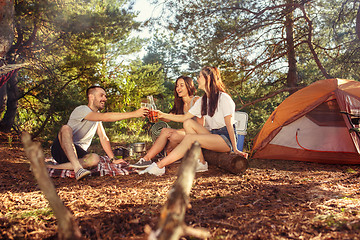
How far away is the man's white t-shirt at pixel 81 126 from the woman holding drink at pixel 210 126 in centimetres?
98

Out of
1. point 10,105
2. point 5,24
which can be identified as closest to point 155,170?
point 5,24

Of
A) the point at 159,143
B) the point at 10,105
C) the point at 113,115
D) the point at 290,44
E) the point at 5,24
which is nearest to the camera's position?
the point at 113,115

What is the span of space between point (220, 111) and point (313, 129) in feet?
7.32

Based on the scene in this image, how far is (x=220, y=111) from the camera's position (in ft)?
11.6

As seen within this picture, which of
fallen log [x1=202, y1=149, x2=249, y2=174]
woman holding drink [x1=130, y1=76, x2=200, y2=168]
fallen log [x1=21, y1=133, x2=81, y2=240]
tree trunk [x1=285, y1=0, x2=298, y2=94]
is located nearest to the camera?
fallen log [x1=21, y1=133, x2=81, y2=240]

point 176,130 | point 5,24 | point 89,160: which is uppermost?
point 5,24

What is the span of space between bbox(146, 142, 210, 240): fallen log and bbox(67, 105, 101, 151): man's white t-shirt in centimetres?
269

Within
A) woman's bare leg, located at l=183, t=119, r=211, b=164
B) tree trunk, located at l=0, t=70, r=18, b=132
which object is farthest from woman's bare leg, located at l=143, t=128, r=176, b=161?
tree trunk, located at l=0, t=70, r=18, b=132

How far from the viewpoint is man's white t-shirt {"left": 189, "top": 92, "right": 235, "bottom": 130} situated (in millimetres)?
3414

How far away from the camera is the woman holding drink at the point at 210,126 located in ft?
11.1

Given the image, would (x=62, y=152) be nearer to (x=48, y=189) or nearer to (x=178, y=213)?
(x=48, y=189)

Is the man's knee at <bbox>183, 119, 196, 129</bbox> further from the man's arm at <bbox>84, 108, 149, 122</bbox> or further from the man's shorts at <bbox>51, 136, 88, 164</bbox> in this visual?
the man's shorts at <bbox>51, 136, 88, 164</bbox>

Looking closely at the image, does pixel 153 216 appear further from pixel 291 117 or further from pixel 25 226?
Answer: pixel 291 117

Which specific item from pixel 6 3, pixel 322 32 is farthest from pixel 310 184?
pixel 322 32
